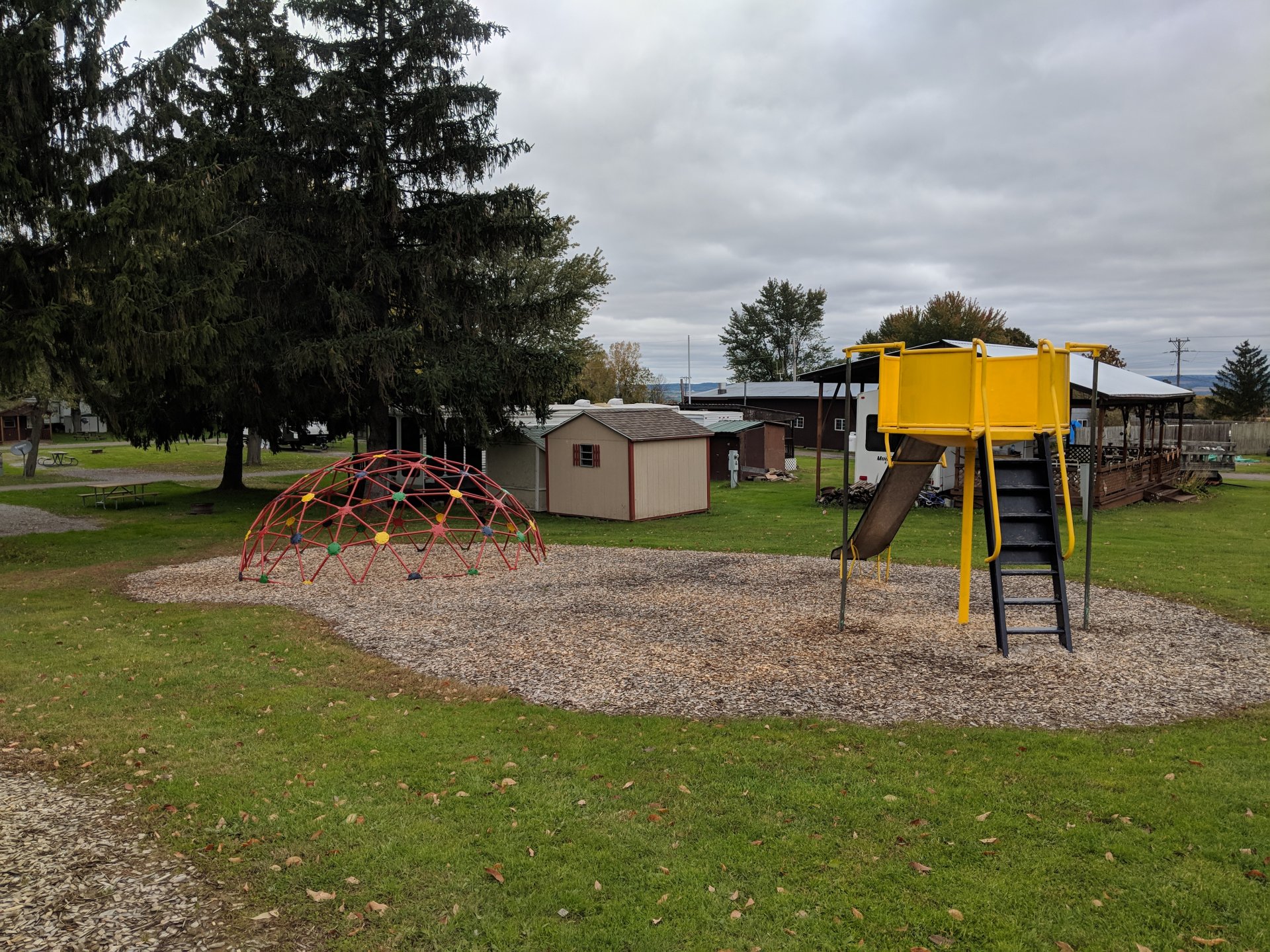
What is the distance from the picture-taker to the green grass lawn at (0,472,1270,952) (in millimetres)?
4316

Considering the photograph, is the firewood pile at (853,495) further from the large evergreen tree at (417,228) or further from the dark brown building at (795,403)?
the dark brown building at (795,403)

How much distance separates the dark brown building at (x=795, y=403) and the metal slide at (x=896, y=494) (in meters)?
35.7

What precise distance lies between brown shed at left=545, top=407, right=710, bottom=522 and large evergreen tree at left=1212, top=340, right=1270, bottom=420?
48.7 meters

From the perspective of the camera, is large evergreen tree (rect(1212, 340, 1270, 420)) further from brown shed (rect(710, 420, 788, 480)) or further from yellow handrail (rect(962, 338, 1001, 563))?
yellow handrail (rect(962, 338, 1001, 563))

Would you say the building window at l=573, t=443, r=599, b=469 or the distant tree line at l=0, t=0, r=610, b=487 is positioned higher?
the distant tree line at l=0, t=0, r=610, b=487

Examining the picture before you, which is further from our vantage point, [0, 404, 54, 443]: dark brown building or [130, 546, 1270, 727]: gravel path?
[0, 404, 54, 443]: dark brown building

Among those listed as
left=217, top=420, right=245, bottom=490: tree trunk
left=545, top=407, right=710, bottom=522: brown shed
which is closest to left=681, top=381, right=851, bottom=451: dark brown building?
left=545, top=407, right=710, bottom=522: brown shed

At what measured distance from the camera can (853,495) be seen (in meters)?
24.0

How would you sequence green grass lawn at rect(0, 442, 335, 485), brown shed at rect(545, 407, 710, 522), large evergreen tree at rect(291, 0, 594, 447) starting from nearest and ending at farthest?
1. large evergreen tree at rect(291, 0, 594, 447)
2. brown shed at rect(545, 407, 710, 522)
3. green grass lawn at rect(0, 442, 335, 485)

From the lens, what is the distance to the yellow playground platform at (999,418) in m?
8.98

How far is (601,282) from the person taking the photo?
138ft

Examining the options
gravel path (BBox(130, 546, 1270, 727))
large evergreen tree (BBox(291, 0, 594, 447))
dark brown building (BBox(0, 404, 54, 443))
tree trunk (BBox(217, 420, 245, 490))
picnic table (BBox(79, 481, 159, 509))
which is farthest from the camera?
dark brown building (BBox(0, 404, 54, 443))

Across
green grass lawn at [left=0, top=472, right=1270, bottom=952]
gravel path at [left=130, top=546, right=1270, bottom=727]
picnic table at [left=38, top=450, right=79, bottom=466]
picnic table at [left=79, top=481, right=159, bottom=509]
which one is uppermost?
picnic table at [left=38, top=450, right=79, bottom=466]

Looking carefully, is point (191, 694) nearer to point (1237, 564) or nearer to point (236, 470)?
point (1237, 564)
